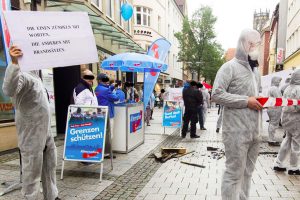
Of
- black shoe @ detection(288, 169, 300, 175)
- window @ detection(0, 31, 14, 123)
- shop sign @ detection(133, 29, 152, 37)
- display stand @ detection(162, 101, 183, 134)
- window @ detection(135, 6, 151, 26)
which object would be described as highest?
window @ detection(135, 6, 151, 26)

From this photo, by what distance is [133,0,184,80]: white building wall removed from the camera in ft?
114

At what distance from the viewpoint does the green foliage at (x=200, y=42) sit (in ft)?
141

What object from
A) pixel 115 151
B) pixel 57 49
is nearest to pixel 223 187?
pixel 57 49

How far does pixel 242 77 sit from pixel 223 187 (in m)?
1.25

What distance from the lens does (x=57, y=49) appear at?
→ 140 inches

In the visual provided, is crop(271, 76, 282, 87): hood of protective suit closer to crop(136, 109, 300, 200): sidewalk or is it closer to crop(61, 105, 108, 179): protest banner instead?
crop(136, 109, 300, 200): sidewalk

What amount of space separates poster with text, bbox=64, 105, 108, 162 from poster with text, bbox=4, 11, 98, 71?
199cm

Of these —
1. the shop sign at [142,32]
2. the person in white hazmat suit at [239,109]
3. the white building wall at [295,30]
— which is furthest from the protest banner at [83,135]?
the shop sign at [142,32]

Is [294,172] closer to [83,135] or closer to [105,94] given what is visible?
[83,135]

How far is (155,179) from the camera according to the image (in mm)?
5543

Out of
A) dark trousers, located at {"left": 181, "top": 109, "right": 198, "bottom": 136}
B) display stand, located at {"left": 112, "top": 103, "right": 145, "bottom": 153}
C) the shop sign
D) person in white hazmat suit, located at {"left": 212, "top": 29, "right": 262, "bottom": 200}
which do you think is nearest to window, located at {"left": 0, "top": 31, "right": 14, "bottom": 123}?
display stand, located at {"left": 112, "top": 103, "right": 145, "bottom": 153}

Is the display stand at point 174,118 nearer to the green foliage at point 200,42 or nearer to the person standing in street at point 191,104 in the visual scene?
the person standing in street at point 191,104

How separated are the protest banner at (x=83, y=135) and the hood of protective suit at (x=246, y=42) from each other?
282cm

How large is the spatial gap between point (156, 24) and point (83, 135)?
33.7 metres
